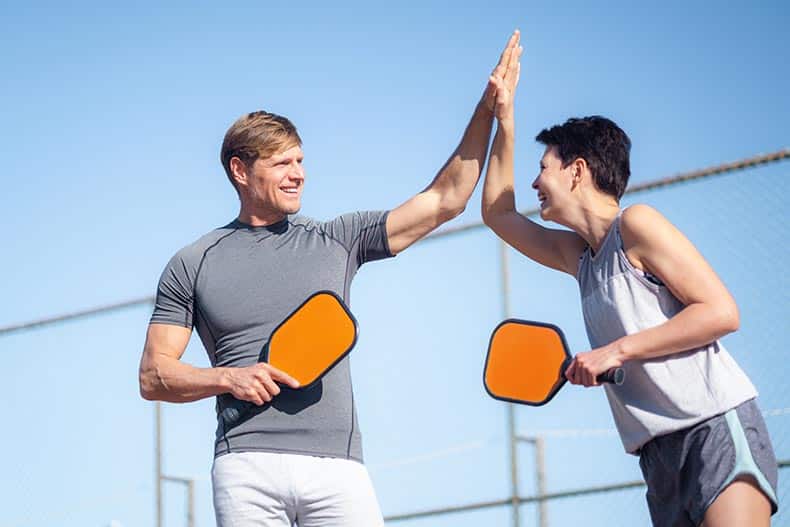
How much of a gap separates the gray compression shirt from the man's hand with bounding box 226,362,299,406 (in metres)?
0.11

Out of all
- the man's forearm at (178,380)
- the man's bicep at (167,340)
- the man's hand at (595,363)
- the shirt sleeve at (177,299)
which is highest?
the shirt sleeve at (177,299)

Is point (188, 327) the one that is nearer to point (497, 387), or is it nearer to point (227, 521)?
point (227, 521)

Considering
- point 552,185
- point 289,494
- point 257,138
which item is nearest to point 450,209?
point 552,185

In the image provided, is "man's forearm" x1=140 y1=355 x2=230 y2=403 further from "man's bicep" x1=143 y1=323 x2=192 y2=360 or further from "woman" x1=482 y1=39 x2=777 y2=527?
"woman" x1=482 y1=39 x2=777 y2=527

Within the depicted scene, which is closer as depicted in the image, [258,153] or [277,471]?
[277,471]

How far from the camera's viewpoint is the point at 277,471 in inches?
142

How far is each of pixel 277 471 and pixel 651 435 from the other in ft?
3.48

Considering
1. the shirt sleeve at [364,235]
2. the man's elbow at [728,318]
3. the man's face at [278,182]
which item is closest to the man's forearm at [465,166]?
the shirt sleeve at [364,235]

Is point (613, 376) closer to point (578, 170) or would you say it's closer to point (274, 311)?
point (578, 170)

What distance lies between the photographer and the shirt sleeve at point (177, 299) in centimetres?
→ 387

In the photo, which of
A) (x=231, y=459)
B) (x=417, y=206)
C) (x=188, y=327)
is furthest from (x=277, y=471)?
(x=417, y=206)

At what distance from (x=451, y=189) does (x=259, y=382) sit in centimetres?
88

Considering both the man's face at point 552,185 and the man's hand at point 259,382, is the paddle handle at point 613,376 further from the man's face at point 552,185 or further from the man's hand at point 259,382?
the man's hand at point 259,382

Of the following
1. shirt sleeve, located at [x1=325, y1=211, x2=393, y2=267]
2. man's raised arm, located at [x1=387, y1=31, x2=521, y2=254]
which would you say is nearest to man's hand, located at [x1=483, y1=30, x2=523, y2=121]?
man's raised arm, located at [x1=387, y1=31, x2=521, y2=254]
